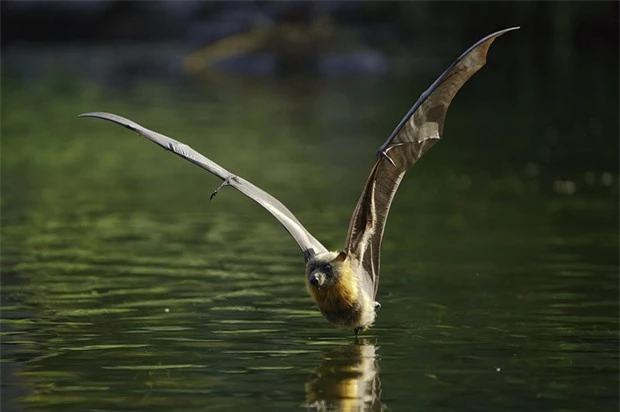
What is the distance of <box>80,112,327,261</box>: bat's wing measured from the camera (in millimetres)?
9523

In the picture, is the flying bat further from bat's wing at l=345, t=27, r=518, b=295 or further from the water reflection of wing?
the water reflection of wing

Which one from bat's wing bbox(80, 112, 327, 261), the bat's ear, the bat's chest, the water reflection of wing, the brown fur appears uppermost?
bat's wing bbox(80, 112, 327, 261)

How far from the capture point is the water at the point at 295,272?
362 inches

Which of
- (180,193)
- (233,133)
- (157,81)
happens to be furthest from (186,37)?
(180,193)

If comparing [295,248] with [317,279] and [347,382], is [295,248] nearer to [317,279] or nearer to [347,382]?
[317,279]

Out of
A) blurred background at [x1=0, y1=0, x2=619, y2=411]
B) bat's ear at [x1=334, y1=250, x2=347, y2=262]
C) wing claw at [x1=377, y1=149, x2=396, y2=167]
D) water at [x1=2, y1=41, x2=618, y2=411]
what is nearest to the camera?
water at [x1=2, y1=41, x2=618, y2=411]

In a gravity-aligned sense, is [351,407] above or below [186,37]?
below

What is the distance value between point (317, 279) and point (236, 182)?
2.59 feet

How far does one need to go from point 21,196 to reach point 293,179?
3519 mm

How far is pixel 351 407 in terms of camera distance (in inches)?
338

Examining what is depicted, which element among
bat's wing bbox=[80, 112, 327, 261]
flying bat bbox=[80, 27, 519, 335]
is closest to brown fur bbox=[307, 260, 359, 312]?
flying bat bbox=[80, 27, 519, 335]

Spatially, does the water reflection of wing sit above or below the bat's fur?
below

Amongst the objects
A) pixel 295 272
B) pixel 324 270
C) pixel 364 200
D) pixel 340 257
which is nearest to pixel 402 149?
pixel 364 200

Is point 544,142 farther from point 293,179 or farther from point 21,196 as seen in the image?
point 21,196
